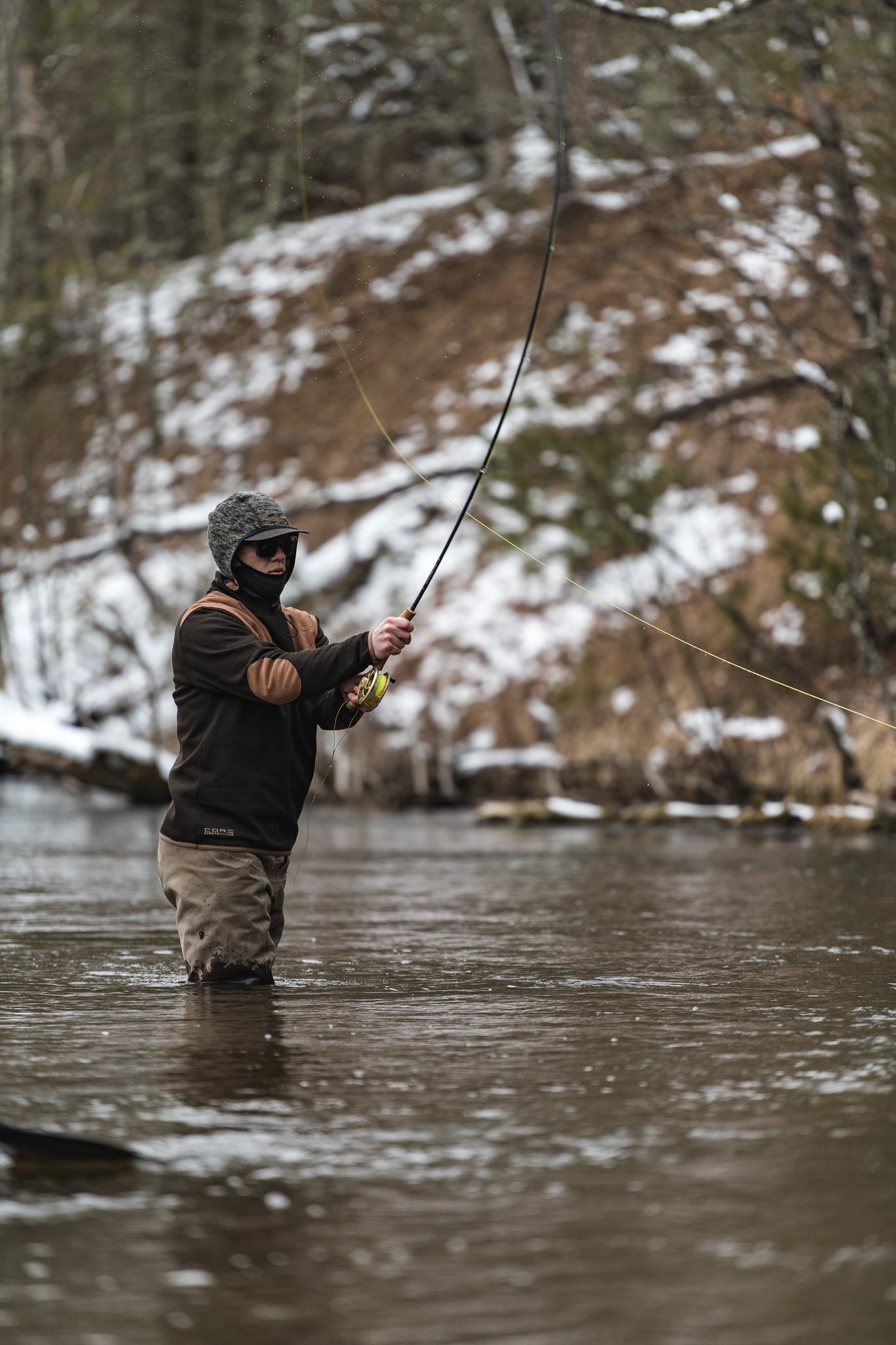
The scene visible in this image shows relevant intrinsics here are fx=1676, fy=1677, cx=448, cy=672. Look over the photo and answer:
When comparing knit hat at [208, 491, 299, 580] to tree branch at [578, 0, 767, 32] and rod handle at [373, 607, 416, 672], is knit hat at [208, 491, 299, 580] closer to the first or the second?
rod handle at [373, 607, 416, 672]

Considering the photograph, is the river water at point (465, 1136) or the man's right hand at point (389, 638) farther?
the man's right hand at point (389, 638)

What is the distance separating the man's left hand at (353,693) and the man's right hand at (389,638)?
1.00 ft

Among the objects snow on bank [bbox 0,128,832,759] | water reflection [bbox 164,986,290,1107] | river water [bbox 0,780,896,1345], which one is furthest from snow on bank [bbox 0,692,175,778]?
water reflection [bbox 164,986,290,1107]

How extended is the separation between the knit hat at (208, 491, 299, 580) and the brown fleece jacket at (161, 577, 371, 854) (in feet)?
0.49

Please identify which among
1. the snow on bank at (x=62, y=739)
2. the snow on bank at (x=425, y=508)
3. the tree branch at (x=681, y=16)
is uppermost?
the tree branch at (x=681, y=16)

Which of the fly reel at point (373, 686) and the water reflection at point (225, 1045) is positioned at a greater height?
A: the fly reel at point (373, 686)

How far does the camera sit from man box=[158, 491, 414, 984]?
4754 millimetres

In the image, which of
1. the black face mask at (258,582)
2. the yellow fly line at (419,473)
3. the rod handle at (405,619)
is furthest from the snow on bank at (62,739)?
the rod handle at (405,619)

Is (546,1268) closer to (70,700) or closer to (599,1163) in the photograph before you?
(599,1163)

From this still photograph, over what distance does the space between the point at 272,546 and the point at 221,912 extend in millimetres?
1091

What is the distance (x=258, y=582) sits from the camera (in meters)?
5.01

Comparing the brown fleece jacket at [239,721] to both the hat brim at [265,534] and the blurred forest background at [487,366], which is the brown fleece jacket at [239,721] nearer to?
the hat brim at [265,534]

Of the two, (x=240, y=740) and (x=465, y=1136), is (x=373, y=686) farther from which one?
Answer: (x=465, y=1136)

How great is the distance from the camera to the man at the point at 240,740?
15.6ft
